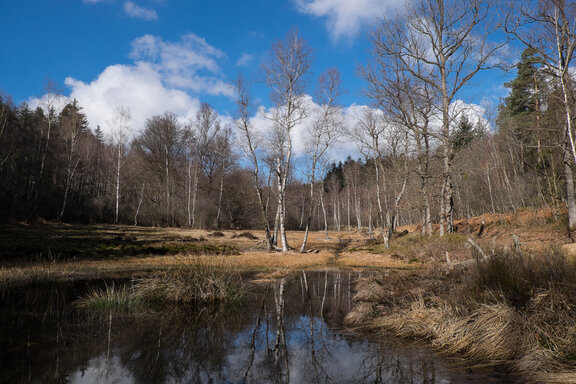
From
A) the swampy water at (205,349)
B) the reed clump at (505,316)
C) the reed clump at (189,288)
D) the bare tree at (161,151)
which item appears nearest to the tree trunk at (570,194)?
the reed clump at (505,316)

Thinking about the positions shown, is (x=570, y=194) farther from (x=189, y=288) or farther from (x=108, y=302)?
(x=108, y=302)

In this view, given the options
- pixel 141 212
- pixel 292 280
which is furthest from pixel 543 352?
pixel 141 212

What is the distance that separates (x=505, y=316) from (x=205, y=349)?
5114 mm

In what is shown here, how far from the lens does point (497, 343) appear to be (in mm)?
5211

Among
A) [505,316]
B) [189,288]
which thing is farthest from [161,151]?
[505,316]

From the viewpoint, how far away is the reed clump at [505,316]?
4.74 m

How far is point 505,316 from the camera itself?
213 inches

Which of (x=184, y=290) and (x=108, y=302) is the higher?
(x=184, y=290)

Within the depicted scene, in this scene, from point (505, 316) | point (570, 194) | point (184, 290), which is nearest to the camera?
point (505, 316)

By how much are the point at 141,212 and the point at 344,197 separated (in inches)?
1688

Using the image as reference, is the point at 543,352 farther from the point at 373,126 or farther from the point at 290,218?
the point at 290,218

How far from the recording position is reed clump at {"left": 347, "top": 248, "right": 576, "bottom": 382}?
474 centimetres

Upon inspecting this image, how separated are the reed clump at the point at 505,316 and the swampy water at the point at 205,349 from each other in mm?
526

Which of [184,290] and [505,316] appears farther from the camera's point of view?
[184,290]
